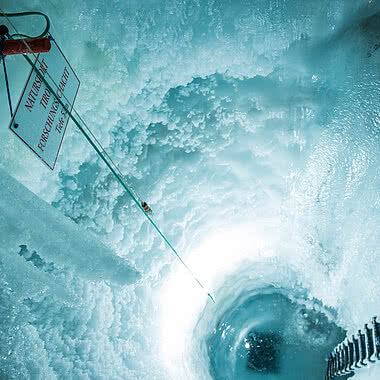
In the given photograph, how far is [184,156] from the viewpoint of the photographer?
3279mm

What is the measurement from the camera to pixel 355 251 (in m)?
3.02

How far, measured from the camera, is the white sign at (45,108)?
5.16 ft

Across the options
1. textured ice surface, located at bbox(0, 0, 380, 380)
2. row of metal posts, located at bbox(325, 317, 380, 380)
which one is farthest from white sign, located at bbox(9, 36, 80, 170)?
row of metal posts, located at bbox(325, 317, 380, 380)

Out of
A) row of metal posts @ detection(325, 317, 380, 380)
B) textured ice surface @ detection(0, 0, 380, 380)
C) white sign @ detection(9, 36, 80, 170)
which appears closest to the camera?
white sign @ detection(9, 36, 80, 170)

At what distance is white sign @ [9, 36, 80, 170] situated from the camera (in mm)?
1573

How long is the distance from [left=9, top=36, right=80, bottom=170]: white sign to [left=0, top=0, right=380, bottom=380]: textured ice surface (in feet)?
1.47

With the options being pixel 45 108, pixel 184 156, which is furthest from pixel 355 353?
pixel 45 108

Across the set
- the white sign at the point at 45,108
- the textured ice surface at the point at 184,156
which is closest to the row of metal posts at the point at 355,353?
the textured ice surface at the point at 184,156

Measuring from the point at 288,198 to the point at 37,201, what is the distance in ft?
8.63

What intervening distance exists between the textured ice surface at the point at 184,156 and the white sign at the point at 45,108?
0.45 meters

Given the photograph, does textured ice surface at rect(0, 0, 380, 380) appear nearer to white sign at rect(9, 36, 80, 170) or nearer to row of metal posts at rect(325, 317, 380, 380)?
row of metal posts at rect(325, 317, 380, 380)

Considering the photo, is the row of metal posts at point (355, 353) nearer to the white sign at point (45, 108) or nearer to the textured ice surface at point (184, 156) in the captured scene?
the textured ice surface at point (184, 156)

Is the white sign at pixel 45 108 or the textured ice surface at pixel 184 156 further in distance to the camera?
the textured ice surface at pixel 184 156

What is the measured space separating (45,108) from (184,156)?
1719 millimetres
